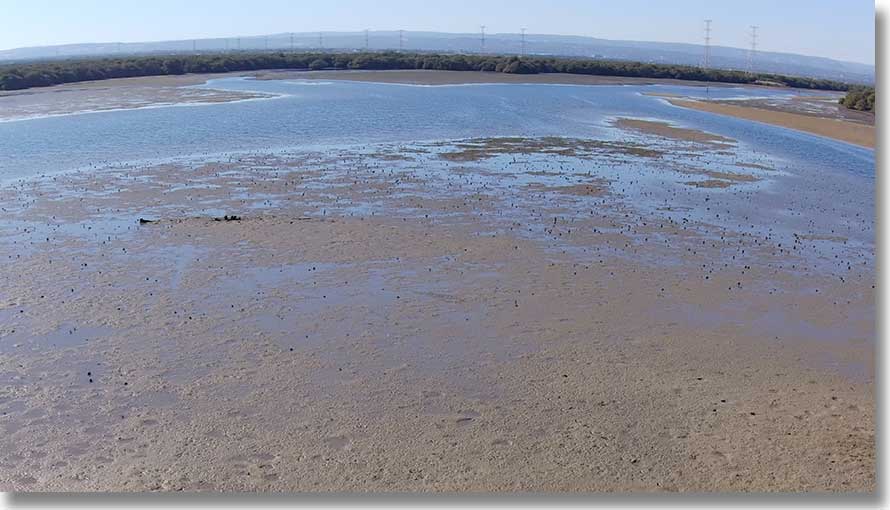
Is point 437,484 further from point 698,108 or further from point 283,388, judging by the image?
point 698,108

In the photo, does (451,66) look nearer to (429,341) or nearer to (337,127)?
(337,127)

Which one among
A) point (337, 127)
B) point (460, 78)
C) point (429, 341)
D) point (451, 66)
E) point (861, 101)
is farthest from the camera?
point (451, 66)

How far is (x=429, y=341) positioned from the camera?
9.27 m

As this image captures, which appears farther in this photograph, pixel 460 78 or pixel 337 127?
pixel 460 78

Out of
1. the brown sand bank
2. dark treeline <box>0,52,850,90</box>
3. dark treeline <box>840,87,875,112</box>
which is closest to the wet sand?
dark treeline <box>0,52,850,90</box>

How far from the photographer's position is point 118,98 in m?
40.8

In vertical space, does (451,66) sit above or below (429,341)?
above

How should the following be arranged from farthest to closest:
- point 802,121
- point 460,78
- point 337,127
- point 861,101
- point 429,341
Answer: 1. point 460,78
2. point 861,101
3. point 802,121
4. point 337,127
5. point 429,341

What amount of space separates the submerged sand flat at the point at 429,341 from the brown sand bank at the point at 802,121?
53.9 feet

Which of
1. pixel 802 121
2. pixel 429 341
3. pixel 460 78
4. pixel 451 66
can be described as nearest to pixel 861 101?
pixel 802 121

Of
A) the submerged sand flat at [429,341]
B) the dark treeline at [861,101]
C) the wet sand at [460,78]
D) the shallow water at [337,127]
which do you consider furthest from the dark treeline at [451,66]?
the submerged sand flat at [429,341]

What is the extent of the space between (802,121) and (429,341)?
32.1 metres

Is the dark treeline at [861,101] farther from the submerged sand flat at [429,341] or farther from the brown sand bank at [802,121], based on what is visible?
the submerged sand flat at [429,341]

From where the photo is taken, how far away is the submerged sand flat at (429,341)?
6570 mm
